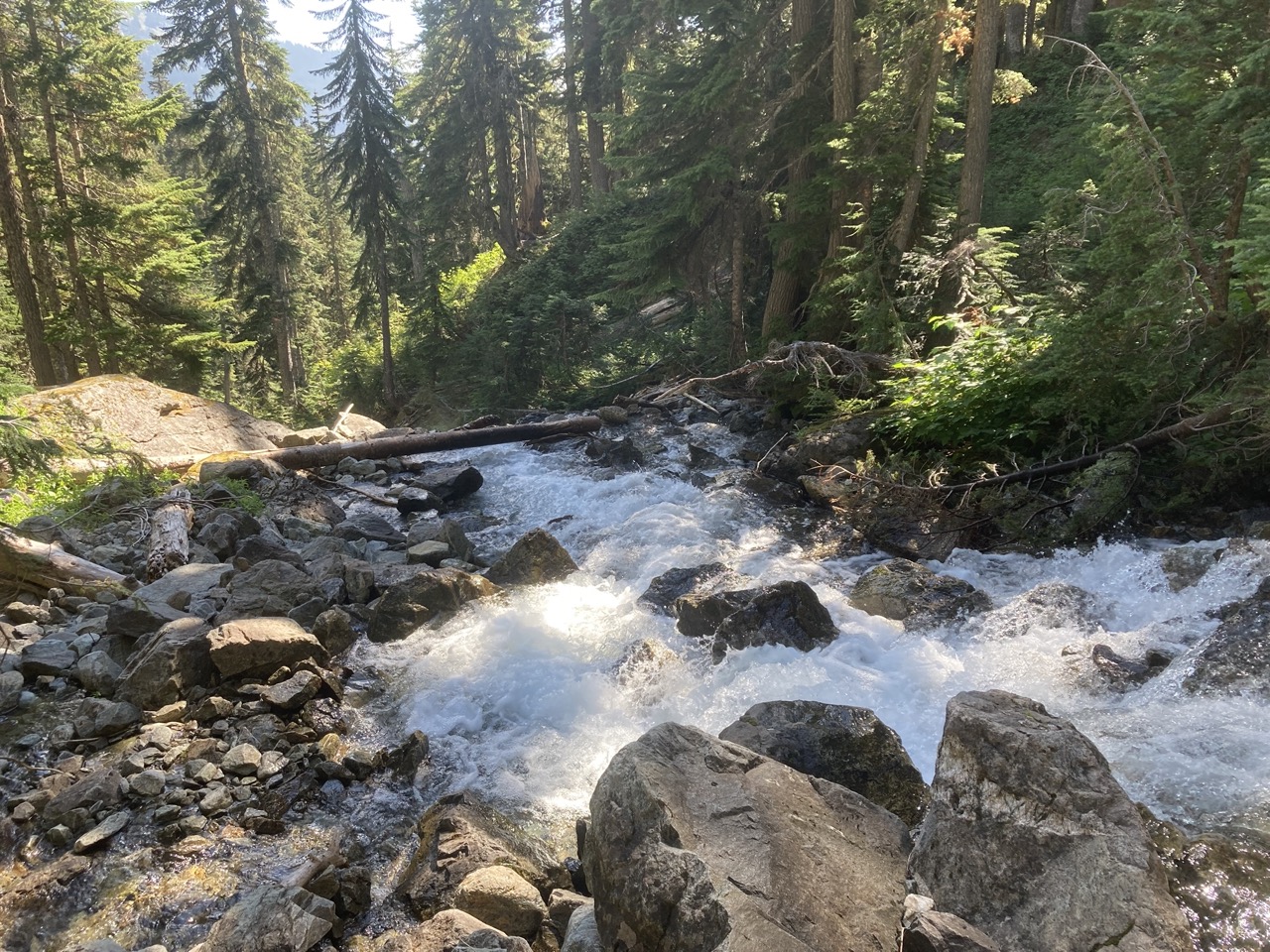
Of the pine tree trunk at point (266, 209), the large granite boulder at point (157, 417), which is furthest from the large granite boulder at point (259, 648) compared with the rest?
the pine tree trunk at point (266, 209)

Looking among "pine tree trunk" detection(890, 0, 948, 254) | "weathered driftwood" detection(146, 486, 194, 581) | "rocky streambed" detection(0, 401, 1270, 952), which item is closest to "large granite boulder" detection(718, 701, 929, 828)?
"rocky streambed" detection(0, 401, 1270, 952)

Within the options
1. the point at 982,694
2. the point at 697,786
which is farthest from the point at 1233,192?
the point at 697,786

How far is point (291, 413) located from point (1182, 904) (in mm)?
28006

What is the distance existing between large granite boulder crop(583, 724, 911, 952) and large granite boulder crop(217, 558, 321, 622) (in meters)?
4.85

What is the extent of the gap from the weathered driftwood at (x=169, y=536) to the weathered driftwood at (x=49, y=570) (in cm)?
47

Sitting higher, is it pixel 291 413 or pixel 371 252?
pixel 371 252

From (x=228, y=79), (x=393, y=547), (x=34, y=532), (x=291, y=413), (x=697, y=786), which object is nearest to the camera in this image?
(x=697, y=786)

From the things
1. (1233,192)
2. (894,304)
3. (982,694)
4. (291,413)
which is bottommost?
(291,413)

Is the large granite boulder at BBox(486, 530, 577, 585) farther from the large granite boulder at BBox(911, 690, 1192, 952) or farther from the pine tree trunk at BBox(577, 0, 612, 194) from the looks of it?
the pine tree trunk at BBox(577, 0, 612, 194)

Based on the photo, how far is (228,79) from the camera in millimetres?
24219

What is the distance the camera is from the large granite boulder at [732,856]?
9.59ft

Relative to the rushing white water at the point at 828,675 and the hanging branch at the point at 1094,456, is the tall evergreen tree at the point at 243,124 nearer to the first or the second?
the rushing white water at the point at 828,675

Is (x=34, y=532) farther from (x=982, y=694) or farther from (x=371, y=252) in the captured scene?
(x=371, y=252)

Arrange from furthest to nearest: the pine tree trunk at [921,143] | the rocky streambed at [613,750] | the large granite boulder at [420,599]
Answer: the pine tree trunk at [921,143] < the large granite boulder at [420,599] < the rocky streambed at [613,750]
